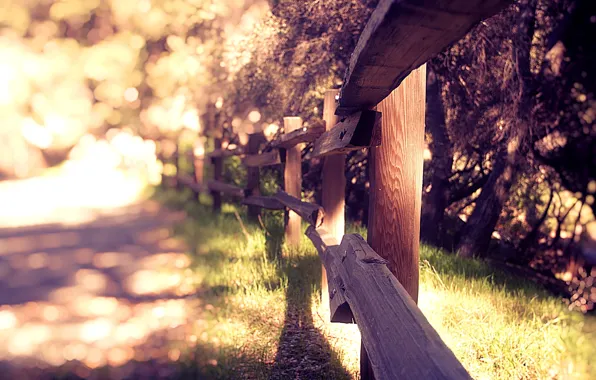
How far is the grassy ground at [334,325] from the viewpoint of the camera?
3281mm

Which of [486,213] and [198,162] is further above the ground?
[198,162]

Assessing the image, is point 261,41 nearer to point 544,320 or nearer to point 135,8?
point 544,320

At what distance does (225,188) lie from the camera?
8.61m

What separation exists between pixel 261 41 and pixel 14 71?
664 inches

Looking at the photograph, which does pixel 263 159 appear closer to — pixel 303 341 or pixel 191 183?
pixel 303 341

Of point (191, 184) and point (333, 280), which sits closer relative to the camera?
point (333, 280)

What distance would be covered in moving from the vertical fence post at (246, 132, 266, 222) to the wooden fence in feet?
10.6

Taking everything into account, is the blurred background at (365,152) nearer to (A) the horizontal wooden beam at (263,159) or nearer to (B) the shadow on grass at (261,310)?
(B) the shadow on grass at (261,310)

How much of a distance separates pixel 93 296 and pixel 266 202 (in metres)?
2.27

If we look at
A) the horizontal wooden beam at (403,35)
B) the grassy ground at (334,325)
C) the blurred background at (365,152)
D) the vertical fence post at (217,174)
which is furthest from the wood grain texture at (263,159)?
the horizontal wooden beam at (403,35)

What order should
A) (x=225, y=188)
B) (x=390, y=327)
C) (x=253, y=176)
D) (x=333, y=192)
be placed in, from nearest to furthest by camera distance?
1. (x=390, y=327)
2. (x=333, y=192)
3. (x=253, y=176)
4. (x=225, y=188)

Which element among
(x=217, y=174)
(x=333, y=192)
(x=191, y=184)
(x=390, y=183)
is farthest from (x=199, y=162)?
(x=390, y=183)

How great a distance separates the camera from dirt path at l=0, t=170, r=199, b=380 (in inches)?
155

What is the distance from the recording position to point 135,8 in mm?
16062
